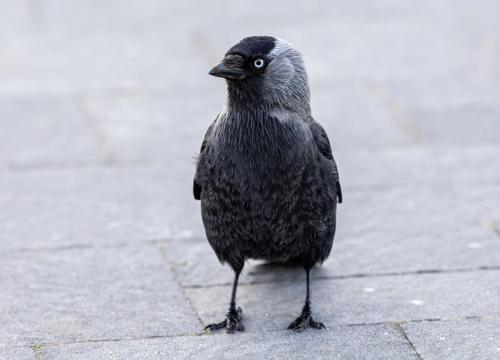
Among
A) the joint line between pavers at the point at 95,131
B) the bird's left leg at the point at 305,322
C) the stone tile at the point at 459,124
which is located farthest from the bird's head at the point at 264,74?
the stone tile at the point at 459,124

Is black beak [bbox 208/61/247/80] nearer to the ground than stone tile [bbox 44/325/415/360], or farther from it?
farther from it

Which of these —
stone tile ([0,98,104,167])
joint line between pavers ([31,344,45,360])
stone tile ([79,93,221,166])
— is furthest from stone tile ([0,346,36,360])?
stone tile ([0,98,104,167])

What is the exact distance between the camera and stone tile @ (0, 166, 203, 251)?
6633 mm

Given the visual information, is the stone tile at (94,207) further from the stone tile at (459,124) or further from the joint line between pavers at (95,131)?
the stone tile at (459,124)

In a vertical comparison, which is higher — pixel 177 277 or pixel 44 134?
pixel 44 134

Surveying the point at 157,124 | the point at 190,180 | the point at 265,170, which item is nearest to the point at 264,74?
the point at 265,170

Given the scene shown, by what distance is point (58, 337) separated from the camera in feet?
17.3

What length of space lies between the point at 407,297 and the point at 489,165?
215 cm

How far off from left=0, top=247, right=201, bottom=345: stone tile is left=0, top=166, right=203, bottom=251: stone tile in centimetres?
24

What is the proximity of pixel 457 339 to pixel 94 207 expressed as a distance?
2.71 meters

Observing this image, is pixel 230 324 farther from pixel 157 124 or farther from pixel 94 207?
pixel 157 124

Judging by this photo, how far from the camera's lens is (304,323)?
5453 millimetres

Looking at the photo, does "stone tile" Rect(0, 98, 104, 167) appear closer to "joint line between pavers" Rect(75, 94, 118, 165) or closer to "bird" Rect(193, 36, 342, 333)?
"joint line between pavers" Rect(75, 94, 118, 165)

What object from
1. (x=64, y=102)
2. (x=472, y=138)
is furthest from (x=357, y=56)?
(x=64, y=102)
